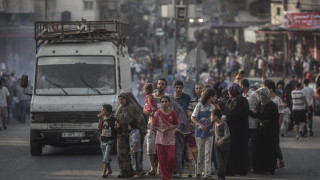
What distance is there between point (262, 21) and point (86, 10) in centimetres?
3285

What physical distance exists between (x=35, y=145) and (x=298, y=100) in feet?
25.8

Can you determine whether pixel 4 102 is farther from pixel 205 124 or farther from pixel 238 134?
pixel 205 124

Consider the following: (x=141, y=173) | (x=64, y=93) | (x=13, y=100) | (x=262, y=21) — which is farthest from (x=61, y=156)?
(x=262, y=21)

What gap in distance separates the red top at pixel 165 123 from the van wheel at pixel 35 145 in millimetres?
5143

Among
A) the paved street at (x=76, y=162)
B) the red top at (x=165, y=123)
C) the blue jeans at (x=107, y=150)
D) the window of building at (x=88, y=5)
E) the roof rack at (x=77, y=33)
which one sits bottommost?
the paved street at (x=76, y=162)

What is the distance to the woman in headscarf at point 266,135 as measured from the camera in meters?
15.8

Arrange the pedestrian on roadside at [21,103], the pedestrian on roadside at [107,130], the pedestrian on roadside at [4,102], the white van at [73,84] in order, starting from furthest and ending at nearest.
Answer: the pedestrian on roadside at [21,103] → the pedestrian on roadside at [4,102] → the white van at [73,84] → the pedestrian on roadside at [107,130]

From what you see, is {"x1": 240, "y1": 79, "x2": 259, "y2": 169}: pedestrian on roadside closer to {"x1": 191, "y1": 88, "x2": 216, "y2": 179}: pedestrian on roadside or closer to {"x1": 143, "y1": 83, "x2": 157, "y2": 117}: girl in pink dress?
{"x1": 191, "y1": 88, "x2": 216, "y2": 179}: pedestrian on roadside

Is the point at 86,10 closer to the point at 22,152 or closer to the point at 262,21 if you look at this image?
the point at 262,21

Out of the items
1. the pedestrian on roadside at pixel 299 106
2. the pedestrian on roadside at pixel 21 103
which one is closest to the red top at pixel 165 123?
the pedestrian on roadside at pixel 299 106

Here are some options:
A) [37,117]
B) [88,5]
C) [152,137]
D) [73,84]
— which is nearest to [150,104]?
[152,137]

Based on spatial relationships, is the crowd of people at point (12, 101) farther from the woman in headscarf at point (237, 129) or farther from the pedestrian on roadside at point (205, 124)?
the pedestrian on roadside at point (205, 124)

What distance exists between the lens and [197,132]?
14961 mm

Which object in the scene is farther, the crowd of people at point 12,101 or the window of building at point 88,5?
the window of building at point 88,5
